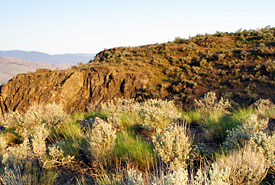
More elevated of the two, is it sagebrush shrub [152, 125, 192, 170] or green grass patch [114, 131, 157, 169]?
sagebrush shrub [152, 125, 192, 170]

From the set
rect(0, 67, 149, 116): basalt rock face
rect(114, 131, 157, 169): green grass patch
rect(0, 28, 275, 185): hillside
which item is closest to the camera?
rect(0, 28, 275, 185): hillside

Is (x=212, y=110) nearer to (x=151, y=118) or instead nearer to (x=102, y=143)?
(x=151, y=118)

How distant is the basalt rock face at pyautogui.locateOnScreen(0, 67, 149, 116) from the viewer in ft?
48.2

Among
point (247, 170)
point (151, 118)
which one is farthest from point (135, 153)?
point (151, 118)

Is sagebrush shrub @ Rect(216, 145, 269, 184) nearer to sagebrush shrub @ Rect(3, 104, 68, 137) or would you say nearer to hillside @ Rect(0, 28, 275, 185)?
hillside @ Rect(0, 28, 275, 185)

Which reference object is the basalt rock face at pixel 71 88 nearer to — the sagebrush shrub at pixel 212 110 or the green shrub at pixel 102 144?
the sagebrush shrub at pixel 212 110

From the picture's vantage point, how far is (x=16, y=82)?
633 inches

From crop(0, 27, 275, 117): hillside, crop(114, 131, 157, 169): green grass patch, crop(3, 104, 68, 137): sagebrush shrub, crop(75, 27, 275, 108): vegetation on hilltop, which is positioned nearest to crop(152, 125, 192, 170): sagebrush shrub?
crop(114, 131, 157, 169): green grass patch

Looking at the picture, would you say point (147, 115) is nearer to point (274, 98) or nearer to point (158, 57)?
point (274, 98)

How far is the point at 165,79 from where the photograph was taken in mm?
15500

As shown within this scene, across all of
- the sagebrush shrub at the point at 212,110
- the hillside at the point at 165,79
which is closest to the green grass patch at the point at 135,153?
the sagebrush shrub at the point at 212,110

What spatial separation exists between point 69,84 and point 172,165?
13233 mm

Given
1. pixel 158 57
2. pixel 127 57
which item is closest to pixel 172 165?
pixel 158 57

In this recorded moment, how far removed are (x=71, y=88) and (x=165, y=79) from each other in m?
6.72
